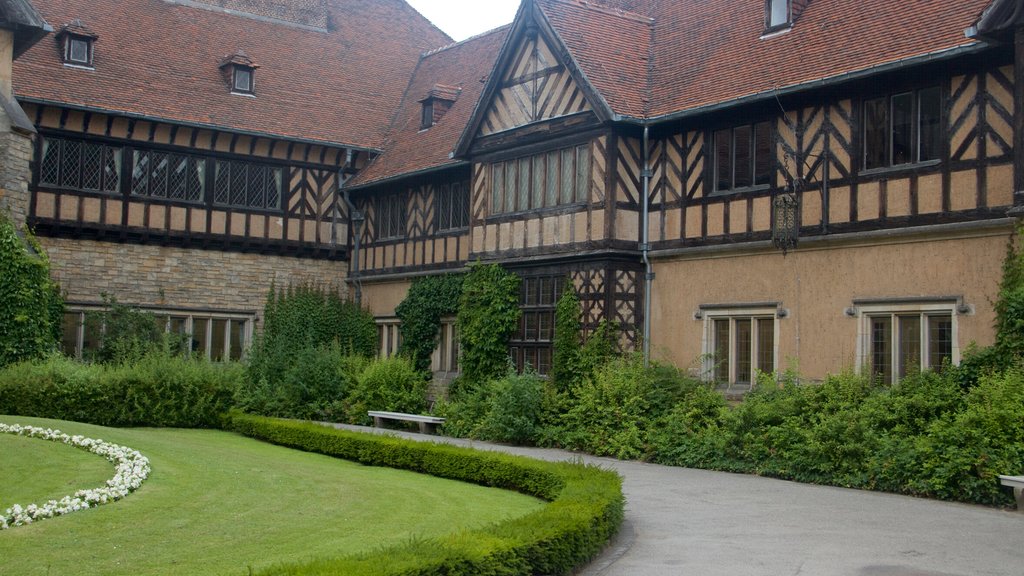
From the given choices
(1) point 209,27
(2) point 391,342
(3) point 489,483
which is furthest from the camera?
(1) point 209,27

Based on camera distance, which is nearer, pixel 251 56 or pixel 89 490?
pixel 89 490

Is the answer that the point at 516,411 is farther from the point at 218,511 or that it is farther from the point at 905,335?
the point at 218,511

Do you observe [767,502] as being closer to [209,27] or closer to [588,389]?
[588,389]

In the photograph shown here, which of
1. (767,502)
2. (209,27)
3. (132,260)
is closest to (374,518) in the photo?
(767,502)

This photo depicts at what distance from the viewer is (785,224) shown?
1753 centimetres

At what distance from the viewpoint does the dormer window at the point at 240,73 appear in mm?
29688

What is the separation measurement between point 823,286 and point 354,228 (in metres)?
16.2

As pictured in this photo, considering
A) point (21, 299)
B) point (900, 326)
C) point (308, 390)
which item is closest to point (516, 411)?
point (308, 390)

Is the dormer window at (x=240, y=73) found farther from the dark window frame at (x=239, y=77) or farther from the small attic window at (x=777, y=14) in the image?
the small attic window at (x=777, y=14)

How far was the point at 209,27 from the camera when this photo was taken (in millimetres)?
31688

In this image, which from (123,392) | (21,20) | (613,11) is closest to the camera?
(123,392)

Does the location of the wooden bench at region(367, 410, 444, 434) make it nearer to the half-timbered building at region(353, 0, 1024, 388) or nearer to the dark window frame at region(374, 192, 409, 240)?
the half-timbered building at region(353, 0, 1024, 388)

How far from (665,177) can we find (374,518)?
35.9 ft

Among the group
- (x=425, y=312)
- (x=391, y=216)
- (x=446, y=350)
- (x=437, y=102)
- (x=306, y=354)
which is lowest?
(x=306, y=354)
